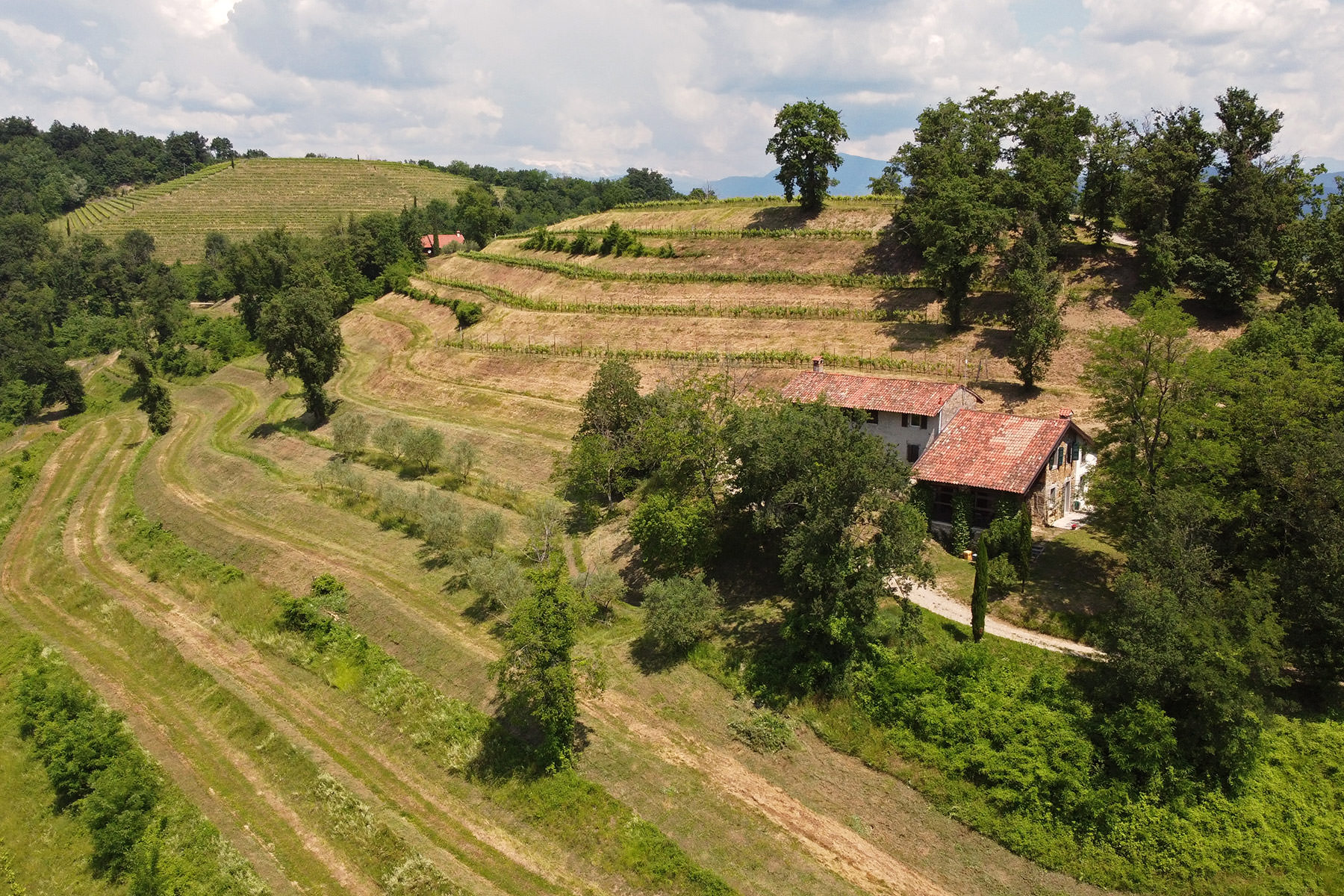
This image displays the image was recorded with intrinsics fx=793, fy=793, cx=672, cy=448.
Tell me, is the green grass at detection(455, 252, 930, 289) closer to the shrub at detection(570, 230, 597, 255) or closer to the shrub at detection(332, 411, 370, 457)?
the shrub at detection(570, 230, 597, 255)

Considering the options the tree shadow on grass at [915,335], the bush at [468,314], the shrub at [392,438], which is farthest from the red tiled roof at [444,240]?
the tree shadow on grass at [915,335]

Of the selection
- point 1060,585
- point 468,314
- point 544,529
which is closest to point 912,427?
point 1060,585

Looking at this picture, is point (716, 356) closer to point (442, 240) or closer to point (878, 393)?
point (878, 393)

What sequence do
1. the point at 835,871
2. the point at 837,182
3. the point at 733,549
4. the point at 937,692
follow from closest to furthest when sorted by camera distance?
the point at 835,871, the point at 937,692, the point at 733,549, the point at 837,182

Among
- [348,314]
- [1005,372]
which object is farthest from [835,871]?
[348,314]

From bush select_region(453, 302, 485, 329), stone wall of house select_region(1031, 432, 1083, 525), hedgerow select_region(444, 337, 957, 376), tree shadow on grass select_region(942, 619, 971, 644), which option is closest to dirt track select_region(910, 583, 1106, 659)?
tree shadow on grass select_region(942, 619, 971, 644)

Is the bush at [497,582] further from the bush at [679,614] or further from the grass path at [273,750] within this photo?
the grass path at [273,750]

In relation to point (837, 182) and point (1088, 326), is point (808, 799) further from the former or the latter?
point (837, 182)
